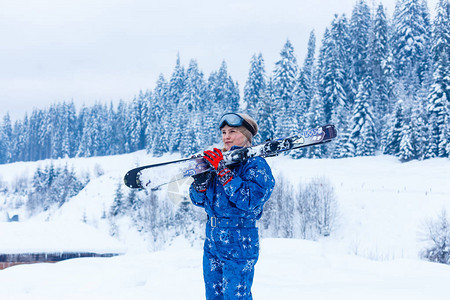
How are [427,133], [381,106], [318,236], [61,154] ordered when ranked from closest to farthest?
[318,236] → [427,133] → [381,106] → [61,154]

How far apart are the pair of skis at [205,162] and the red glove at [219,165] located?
0.08 m

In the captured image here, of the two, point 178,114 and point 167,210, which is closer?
point 167,210

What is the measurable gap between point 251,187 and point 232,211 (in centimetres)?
29

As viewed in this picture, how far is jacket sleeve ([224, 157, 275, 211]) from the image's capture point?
8.39 feet

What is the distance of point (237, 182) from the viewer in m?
2.57

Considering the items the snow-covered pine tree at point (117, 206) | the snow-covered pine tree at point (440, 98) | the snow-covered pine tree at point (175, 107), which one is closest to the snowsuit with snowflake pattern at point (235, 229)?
the snow-covered pine tree at point (440, 98)

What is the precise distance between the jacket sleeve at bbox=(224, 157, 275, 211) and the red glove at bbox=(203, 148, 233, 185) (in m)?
0.05

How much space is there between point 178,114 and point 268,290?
53.9 m

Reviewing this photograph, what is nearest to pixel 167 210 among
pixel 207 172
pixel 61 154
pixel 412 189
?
pixel 412 189

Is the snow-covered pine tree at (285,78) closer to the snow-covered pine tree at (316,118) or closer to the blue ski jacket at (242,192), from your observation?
the snow-covered pine tree at (316,118)

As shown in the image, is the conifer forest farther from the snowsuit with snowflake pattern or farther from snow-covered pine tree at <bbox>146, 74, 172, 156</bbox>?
the snowsuit with snowflake pattern

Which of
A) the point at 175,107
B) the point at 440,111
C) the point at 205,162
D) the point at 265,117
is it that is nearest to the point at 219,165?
the point at 205,162

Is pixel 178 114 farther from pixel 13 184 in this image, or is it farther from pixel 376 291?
pixel 376 291

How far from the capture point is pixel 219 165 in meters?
2.68
